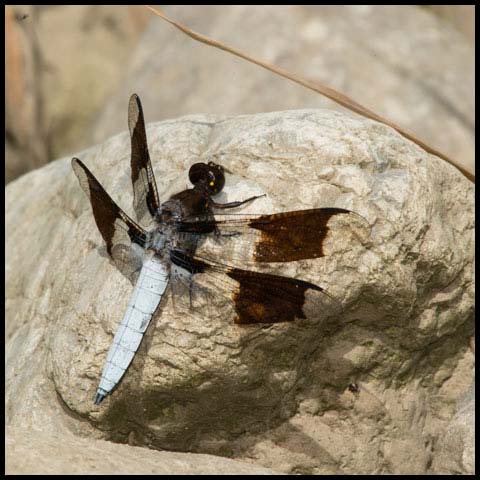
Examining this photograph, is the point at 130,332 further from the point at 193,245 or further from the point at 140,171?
the point at 140,171

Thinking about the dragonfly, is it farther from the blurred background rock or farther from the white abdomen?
the blurred background rock

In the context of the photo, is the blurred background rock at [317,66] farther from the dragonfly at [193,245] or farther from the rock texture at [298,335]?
the dragonfly at [193,245]

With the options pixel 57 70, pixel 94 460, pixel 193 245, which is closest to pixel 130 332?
pixel 193 245

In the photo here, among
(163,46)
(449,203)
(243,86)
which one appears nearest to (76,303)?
(449,203)

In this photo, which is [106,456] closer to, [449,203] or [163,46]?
[449,203]

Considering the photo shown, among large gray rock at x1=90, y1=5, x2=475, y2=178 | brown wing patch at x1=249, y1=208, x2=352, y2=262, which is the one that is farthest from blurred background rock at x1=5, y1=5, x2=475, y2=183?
brown wing patch at x1=249, y1=208, x2=352, y2=262

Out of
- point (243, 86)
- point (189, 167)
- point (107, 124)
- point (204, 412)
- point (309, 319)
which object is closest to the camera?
point (309, 319)
